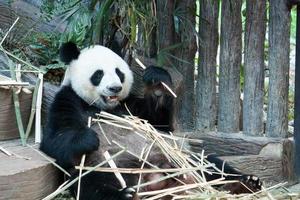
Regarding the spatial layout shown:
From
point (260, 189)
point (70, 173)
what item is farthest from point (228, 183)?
point (70, 173)

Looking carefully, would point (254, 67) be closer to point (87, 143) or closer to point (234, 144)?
point (234, 144)

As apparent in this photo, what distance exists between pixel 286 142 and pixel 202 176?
4.34ft

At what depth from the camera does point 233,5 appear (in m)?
5.29

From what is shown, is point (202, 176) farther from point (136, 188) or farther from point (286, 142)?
point (286, 142)

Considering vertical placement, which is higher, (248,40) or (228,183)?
(248,40)

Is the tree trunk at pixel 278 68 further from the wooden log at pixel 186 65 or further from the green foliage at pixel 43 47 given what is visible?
the green foliage at pixel 43 47

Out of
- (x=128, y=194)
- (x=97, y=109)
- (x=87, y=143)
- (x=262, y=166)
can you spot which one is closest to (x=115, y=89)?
(x=97, y=109)

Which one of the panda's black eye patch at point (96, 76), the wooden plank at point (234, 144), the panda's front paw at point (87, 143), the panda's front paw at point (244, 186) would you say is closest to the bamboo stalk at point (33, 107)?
the panda's black eye patch at point (96, 76)

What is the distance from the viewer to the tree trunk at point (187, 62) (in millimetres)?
5391

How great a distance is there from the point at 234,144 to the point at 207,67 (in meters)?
0.66

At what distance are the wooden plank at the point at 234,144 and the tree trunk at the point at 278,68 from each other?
109mm

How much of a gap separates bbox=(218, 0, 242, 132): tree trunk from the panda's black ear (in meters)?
1.26

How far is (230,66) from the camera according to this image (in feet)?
17.7

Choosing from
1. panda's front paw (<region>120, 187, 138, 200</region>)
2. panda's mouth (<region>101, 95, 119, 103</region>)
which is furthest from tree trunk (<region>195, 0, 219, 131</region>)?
panda's front paw (<region>120, 187, 138, 200</region>)
